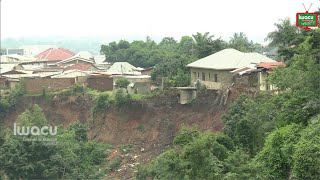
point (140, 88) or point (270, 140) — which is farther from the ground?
point (140, 88)

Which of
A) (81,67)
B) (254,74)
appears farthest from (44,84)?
(254,74)

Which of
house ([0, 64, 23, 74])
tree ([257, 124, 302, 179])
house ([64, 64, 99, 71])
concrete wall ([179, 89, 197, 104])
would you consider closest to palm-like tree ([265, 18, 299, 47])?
concrete wall ([179, 89, 197, 104])

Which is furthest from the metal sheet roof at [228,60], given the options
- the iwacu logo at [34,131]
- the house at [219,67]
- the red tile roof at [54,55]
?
the red tile roof at [54,55]

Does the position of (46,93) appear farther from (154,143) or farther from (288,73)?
(288,73)

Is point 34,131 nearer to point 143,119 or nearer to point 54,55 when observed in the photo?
point 143,119

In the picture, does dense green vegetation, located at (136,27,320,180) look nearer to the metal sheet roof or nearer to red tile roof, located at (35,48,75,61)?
the metal sheet roof

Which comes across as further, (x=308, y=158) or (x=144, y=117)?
(x=144, y=117)
